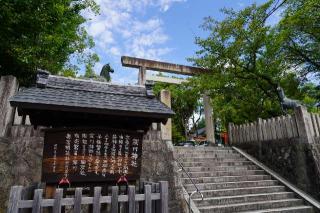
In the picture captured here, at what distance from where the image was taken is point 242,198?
777cm

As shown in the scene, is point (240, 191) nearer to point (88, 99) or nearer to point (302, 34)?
point (88, 99)

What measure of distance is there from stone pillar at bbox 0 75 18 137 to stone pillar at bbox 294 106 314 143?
9290mm

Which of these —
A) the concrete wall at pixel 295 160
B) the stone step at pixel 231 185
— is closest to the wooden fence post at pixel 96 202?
the stone step at pixel 231 185

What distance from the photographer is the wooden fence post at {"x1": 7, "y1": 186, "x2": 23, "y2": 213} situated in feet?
11.7

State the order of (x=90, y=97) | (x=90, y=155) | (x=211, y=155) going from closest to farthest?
(x=90, y=155) → (x=90, y=97) → (x=211, y=155)

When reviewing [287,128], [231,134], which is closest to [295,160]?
[287,128]

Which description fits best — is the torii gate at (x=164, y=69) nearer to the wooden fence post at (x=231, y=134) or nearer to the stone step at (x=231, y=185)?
the wooden fence post at (x=231, y=134)

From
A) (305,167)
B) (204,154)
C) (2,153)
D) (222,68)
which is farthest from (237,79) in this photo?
(2,153)

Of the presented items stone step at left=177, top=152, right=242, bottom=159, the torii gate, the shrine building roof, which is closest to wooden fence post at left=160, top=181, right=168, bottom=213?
the shrine building roof

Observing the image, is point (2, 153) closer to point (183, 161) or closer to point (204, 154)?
point (183, 161)

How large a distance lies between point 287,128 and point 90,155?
313 inches

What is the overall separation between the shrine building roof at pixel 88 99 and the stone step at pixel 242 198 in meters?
3.38

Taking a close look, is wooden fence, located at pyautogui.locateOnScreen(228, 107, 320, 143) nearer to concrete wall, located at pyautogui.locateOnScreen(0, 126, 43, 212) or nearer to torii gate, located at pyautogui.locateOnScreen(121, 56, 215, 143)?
torii gate, located at pyautogui.locateOnScreen(121, 56, 215, 143)

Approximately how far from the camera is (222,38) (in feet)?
41.8
